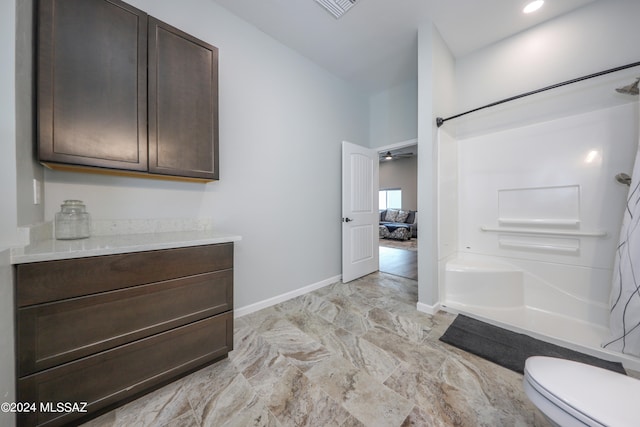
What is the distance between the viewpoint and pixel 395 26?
2.16 m

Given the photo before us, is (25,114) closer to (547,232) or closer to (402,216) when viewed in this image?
(547,232)

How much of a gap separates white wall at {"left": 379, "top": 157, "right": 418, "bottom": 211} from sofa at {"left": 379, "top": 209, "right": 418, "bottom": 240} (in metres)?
A: 0.79

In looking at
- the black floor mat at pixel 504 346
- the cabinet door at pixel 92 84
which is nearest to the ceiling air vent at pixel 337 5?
the cabinet door at pixel 92 84

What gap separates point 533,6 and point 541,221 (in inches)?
77.5

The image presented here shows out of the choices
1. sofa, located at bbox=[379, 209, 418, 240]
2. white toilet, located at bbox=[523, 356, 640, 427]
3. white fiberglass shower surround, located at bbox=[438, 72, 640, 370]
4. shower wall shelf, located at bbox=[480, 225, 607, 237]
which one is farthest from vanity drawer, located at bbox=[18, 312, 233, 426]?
sofa, located at bbox=[379, 209, 418, 240]

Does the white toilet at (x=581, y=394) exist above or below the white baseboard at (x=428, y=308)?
above

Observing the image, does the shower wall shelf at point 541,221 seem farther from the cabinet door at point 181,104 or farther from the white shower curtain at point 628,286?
the cabinet door at point 181,104

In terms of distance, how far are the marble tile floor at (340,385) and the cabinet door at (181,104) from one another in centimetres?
138

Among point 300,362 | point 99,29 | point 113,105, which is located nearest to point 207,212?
point 113,105

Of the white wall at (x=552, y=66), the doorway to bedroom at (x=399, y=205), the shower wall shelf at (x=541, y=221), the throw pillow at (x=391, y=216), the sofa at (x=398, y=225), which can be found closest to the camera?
the white wall at (x=552, y=66)

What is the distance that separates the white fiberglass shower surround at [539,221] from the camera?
181 centimetres

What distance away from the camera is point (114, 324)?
3.59ft

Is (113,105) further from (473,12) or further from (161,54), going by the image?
(473,12)

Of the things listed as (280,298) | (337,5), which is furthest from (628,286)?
(337,5)
